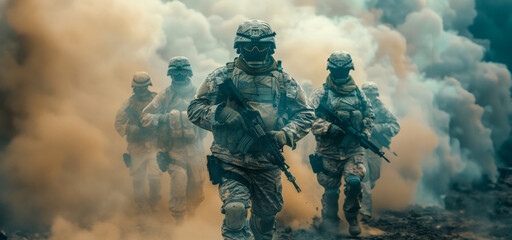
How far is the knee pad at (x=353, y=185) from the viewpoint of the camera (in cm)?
665

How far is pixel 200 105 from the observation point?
4.69m

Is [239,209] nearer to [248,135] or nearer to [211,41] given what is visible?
[248,135]

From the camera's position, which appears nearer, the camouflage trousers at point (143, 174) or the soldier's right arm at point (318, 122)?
the soldier's right arm at point (318, 122)

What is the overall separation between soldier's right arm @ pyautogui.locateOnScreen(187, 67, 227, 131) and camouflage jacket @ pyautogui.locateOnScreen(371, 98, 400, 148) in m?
4.65

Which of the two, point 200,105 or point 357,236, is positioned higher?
point 200,105

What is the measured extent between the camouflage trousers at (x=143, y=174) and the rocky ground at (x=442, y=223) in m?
1.75

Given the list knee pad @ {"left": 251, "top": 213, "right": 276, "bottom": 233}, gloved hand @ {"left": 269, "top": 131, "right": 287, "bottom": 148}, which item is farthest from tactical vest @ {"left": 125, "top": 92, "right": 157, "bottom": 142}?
gloved hand @ {"left": 269, "top": 131, "right": 287, "bottom": 148}

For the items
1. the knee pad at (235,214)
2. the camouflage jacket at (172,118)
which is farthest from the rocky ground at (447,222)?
the knee pad at (235,214)

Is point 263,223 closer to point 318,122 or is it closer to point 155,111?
point 318,122

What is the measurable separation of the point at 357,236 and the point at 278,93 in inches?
141

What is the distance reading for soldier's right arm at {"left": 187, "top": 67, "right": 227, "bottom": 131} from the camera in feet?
15.0

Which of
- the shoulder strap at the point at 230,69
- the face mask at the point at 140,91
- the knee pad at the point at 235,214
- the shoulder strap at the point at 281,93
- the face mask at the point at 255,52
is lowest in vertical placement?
the knee pad at the point at 235,214

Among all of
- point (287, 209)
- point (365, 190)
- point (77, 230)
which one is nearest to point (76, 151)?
point (77, 230)

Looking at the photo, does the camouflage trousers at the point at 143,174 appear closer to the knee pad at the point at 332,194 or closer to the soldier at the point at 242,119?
the knee pad at the point at 332,194
